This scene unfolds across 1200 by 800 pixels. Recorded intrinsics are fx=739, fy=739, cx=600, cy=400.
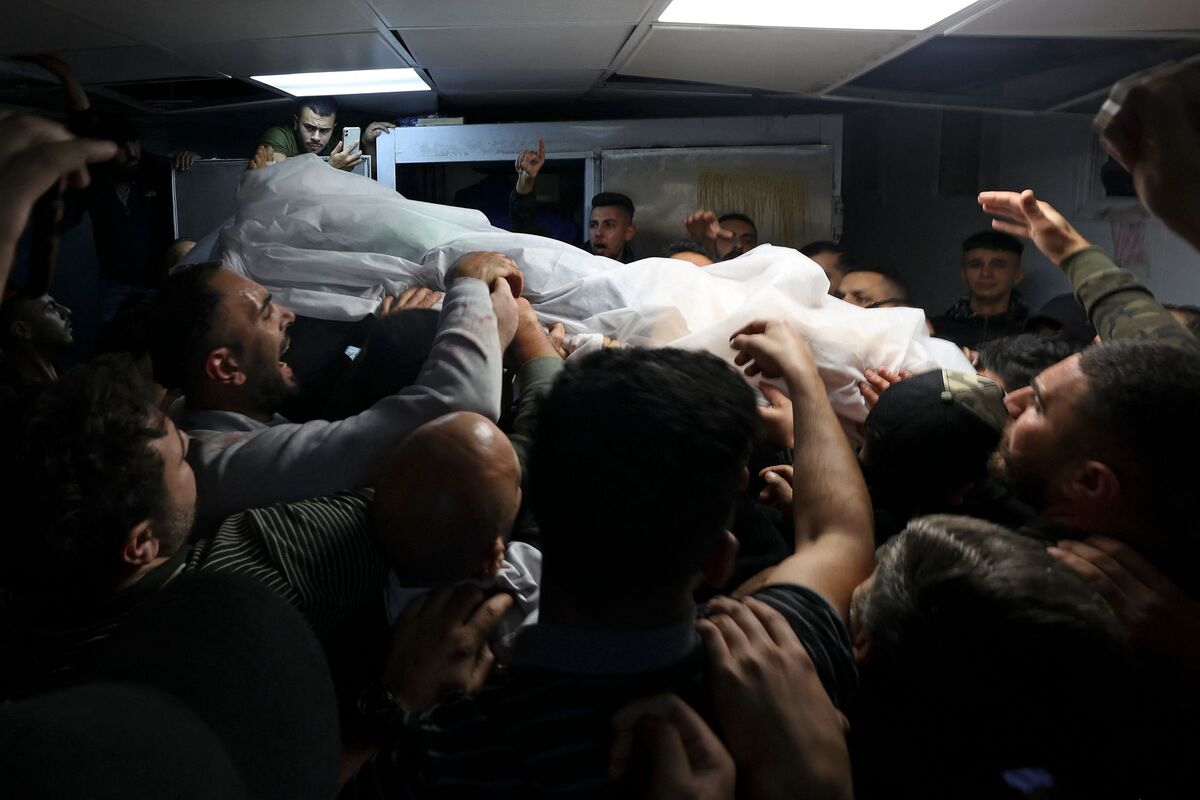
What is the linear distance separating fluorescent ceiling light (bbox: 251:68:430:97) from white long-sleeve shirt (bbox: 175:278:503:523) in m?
1.58

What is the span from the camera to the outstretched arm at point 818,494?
0.73 m

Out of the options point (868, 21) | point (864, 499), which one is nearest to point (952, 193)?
point (868, 21)

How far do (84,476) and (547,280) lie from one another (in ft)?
2.36

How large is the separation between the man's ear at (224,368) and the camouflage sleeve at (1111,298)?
1140 mm

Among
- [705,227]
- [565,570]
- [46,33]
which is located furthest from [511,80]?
[565,570]

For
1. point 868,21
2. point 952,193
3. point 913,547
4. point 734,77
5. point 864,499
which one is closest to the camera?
point 913,547

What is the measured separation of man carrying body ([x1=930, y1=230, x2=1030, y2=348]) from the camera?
2.26m

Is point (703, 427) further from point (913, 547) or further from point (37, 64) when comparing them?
point (37, 64)

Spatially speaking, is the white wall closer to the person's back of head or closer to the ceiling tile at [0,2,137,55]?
the person's back of head

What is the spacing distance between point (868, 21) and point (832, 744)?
1.59 meters

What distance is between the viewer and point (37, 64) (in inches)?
27.8

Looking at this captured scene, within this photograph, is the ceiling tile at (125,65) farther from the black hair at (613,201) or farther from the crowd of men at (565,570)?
the black hair at (613,201)

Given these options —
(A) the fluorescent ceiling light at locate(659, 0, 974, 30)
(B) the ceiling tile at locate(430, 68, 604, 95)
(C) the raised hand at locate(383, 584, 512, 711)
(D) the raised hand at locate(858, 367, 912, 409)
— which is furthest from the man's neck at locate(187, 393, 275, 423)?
(B) the ceiling tile at locate(430, 68, 604, 95)

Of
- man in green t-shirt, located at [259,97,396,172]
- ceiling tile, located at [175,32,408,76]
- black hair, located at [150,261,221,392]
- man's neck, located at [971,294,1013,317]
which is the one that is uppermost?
ceiling tile, located at [175,32,408,76]
